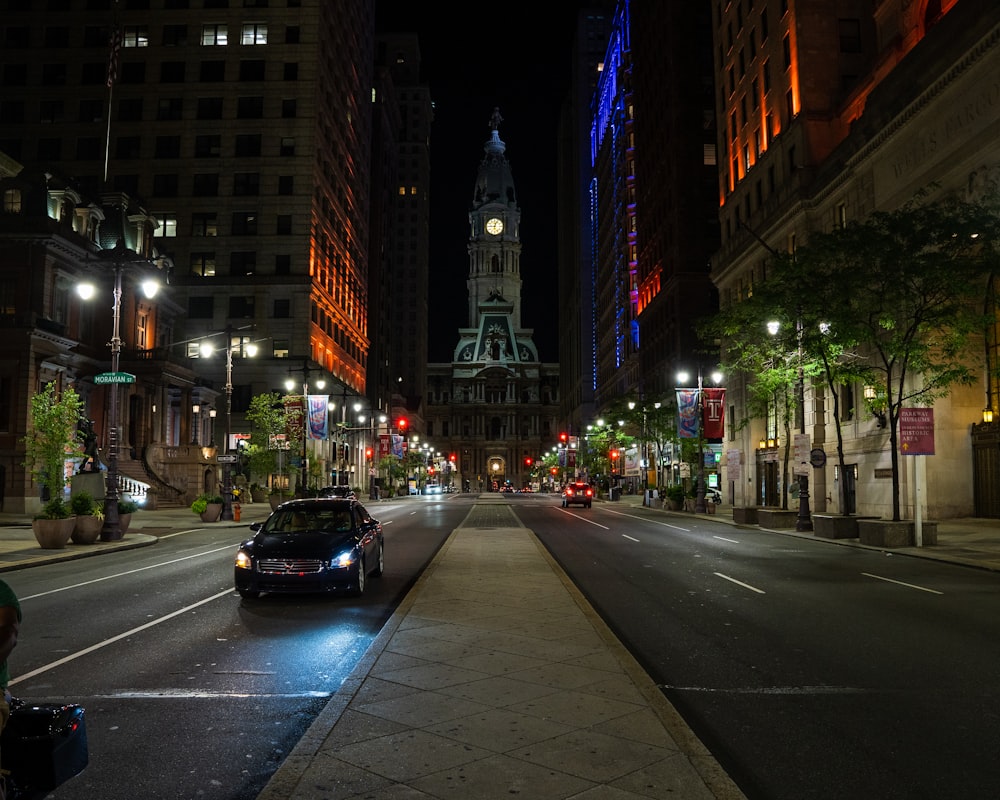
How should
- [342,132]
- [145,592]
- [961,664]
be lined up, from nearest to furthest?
[961,664], [145,592], [342,132]

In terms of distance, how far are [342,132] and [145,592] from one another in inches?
3231

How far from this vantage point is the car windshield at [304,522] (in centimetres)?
1483

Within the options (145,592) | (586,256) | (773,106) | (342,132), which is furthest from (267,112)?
(586,256)

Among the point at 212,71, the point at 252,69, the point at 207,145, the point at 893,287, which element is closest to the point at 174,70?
the point at 212,71

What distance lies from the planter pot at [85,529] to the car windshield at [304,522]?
515 inches

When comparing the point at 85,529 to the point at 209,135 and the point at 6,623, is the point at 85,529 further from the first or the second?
the point at 209,135

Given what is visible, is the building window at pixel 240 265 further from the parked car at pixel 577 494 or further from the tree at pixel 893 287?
the tree at pixel 893 287

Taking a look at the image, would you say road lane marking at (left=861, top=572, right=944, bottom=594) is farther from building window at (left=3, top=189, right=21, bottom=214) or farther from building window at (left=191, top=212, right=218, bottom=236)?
building window at (left=191, top=212, right=218, bottom=236)

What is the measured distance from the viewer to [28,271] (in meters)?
43.5

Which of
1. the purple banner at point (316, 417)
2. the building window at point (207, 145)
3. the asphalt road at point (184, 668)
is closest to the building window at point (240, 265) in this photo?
the building window at point (207, 145)

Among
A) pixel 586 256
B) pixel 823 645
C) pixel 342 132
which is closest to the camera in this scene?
pixel 823 645

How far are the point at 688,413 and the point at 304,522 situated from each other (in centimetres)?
3243

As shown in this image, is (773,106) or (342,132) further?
(342,132)

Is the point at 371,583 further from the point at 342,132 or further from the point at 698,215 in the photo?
the point at 342,132
